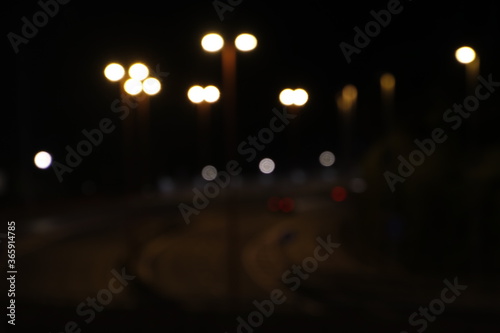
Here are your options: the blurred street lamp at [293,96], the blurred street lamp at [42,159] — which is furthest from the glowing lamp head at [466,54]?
the blurred street lamp at [42,159]

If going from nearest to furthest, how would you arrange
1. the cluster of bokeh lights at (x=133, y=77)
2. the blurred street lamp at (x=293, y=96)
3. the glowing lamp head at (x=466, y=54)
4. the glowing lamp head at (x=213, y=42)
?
the glowing lamp head at (x=213, y=42)
the cluster of bokeh lights at (x=133, y=77)
the glowing lamp head at (x=466, y=54)
the blurred street lamp at (x=293, y=96)

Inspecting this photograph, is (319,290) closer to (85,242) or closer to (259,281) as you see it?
(259,281)

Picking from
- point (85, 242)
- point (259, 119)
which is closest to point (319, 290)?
point (85, 242)

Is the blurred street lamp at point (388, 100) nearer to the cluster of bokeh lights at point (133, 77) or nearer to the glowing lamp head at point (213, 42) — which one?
the cluster of bokeh lights at point (133, 77)

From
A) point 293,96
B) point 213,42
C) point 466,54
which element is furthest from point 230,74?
point 466,54

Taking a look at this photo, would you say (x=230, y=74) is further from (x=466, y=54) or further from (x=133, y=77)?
(x=466, y=54)

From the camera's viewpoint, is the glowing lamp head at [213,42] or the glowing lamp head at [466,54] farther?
the glowing lamp head at [466,54]

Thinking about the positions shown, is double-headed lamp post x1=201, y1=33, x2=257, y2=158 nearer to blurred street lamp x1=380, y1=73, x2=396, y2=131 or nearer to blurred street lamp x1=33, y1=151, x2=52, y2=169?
blurred street lamp x1=380, y1=73, x2=396, y2=131

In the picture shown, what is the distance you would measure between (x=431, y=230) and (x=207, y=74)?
26.7 metres

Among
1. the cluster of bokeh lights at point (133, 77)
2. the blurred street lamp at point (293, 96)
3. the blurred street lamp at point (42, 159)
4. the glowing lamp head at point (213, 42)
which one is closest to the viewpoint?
the glowing lamp head at point (213, 42)

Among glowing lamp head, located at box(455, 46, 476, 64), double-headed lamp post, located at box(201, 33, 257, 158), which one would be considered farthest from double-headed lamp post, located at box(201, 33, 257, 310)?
glowing lamp head, located at box(455, 46, 476, 64)

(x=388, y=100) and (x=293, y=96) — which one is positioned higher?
(x=388, y=100)

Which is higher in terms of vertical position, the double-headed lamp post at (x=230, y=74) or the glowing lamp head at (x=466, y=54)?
the glowing lamp head at (x=466, y=54)

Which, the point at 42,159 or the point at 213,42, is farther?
the point at 42,159
